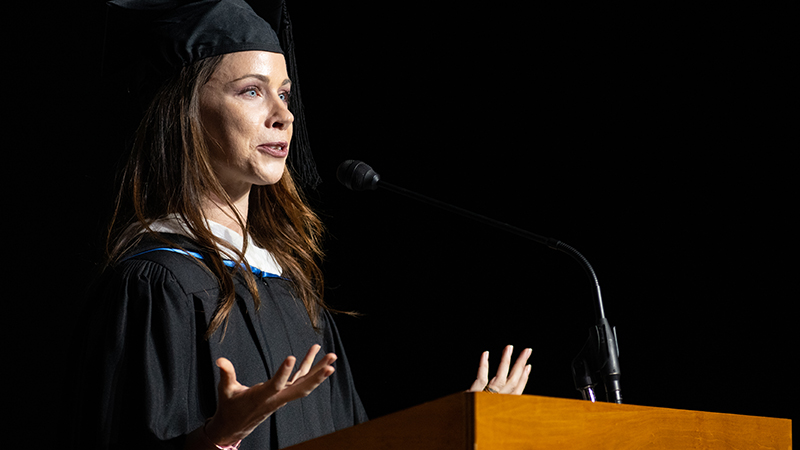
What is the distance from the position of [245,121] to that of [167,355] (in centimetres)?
62

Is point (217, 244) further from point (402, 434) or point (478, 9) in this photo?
point (478, 9)

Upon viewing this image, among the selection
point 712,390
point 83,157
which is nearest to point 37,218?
point 83,157

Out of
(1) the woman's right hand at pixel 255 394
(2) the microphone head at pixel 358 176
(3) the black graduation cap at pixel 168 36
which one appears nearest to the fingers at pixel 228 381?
(1) the woman's right hand at pixel 255 394

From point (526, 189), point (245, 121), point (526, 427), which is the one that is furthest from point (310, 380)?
point (526, 189)

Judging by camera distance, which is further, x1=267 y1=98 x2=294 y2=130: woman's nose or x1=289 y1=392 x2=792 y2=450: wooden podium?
x1=267 y1=98 x2=294 y2=130: woman's nose

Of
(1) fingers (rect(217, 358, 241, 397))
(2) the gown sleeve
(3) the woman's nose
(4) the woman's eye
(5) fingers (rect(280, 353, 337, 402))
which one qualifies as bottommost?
(2) the gown sleeve

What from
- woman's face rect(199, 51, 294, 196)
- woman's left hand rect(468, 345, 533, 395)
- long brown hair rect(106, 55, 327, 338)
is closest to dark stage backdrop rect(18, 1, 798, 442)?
long brown hair rect(106, 55, 327, 338)

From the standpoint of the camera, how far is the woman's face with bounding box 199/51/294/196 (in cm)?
188

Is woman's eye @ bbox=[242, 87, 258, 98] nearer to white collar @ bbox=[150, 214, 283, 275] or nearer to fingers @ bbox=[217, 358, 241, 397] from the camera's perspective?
white collar @ bbox=[150, 214, 283, 275]

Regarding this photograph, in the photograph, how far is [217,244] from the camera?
1.79m

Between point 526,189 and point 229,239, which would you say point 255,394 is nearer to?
point 229,239

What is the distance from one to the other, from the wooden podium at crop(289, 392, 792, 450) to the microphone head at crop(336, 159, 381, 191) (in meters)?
0.87

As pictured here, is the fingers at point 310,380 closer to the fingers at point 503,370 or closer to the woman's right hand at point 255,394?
the woman's right hand at point 255,394

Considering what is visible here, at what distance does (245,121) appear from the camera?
188cm
